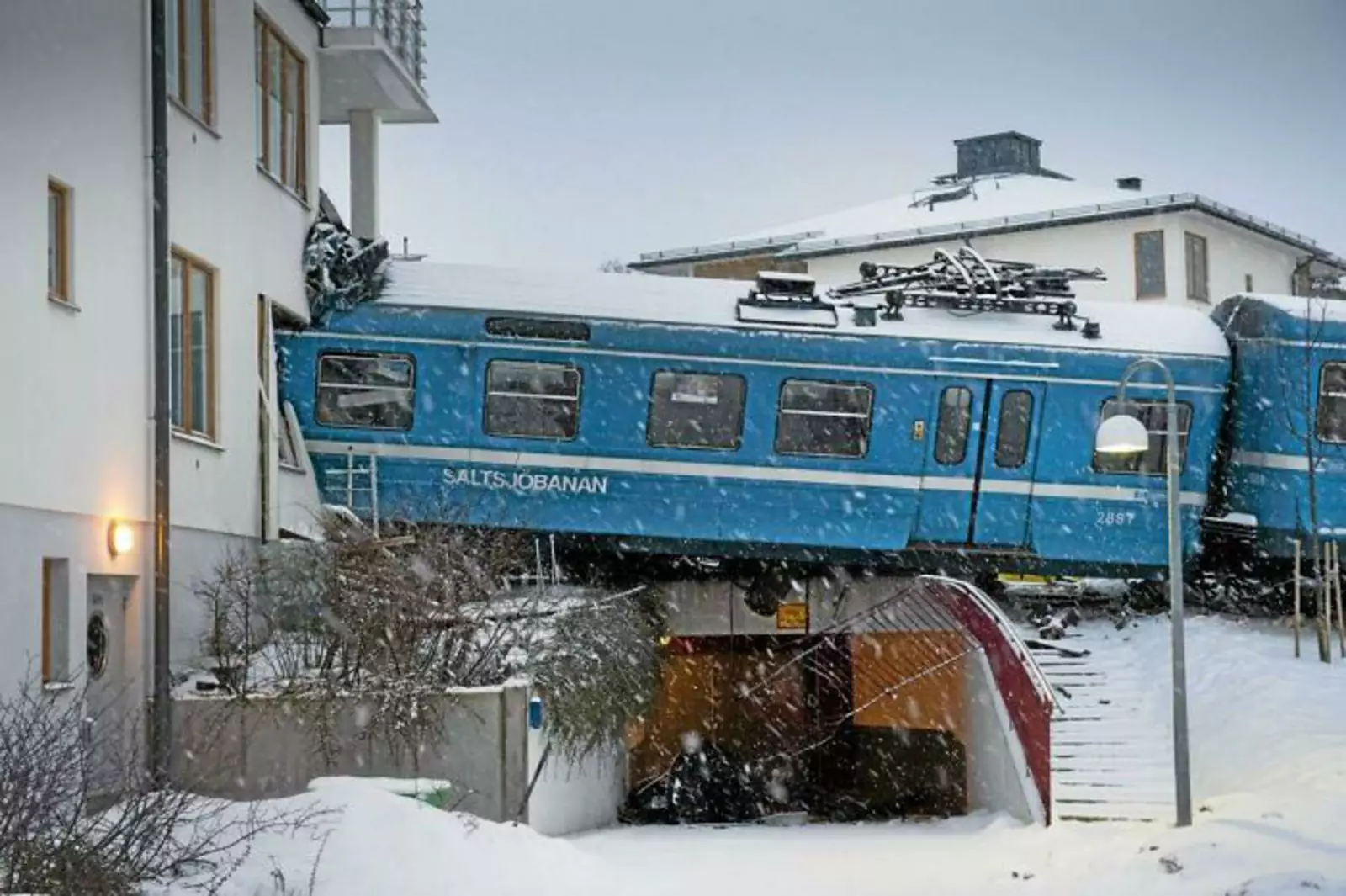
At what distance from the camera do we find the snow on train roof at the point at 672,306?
2231 cm

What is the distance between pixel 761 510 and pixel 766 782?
671 centimetres

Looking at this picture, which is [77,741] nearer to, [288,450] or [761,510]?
[288,450]

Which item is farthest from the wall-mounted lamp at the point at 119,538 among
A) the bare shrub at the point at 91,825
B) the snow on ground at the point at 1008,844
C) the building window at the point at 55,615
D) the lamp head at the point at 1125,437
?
the lamp head at the point at 1125,437

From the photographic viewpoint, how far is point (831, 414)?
2273 centimetres

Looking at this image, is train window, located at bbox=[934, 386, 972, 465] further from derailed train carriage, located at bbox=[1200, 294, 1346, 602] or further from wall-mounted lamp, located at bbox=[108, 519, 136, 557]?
wall-mounted lamp, located at bbox=[108, 519, 136, 557]

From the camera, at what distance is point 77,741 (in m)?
11.9

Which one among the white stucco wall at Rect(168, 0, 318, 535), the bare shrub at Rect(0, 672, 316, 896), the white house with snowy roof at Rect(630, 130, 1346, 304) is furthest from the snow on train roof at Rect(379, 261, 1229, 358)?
the white house with snowy roof at Rect(630, 130, 1346, 304)

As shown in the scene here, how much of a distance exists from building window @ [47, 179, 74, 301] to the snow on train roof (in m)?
6.88

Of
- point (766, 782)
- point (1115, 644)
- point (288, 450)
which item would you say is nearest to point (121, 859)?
point (288, 450)

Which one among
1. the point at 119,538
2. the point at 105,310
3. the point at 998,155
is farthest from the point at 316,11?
the point at 998,155

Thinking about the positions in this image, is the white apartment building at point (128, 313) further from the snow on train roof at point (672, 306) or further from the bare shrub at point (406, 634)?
the snow on train roof at point (672, 306)

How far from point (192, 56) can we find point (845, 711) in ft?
51.0

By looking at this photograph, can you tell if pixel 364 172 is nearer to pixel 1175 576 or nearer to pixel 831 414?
pixel 831 414

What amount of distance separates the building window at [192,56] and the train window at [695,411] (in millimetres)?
5979
